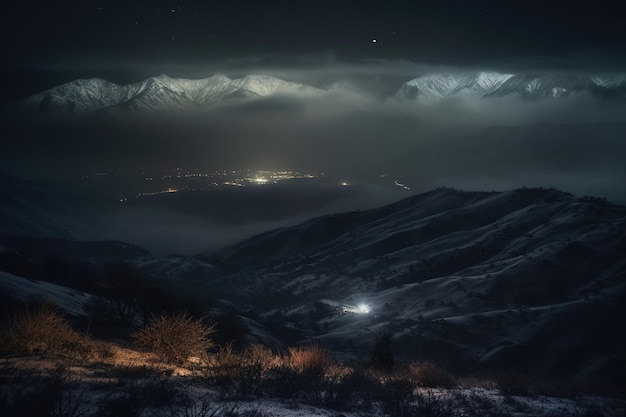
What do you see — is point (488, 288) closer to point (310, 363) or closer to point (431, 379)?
point (431, 379)

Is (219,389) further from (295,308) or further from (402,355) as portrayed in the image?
(295,308)

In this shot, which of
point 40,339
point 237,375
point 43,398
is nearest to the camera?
point 43,398

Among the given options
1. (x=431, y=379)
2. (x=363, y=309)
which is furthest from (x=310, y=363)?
(x=363, y=309)

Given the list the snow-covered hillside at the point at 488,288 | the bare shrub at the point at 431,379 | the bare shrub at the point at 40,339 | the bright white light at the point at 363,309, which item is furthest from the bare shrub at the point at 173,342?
the bright white light at the point at 363,309

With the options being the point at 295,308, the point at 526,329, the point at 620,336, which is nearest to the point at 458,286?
the point at 526,329

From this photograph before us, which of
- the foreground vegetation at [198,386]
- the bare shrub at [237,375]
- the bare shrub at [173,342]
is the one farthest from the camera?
the bare shrub at [173,342]

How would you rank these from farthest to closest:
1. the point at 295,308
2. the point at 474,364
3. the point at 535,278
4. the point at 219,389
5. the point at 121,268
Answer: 1. the point at 295,308
2. the point at 535,278
3. the point at 474,364
4. the point at 121,268
5. the point at 219,389

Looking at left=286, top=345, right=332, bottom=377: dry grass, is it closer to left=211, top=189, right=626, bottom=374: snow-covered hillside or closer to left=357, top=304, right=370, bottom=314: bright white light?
left=211, top=189, right=626, bottom=374: snow-covered hillside

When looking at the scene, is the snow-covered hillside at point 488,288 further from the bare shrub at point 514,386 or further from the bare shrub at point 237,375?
the bare shrub at point 237,375
